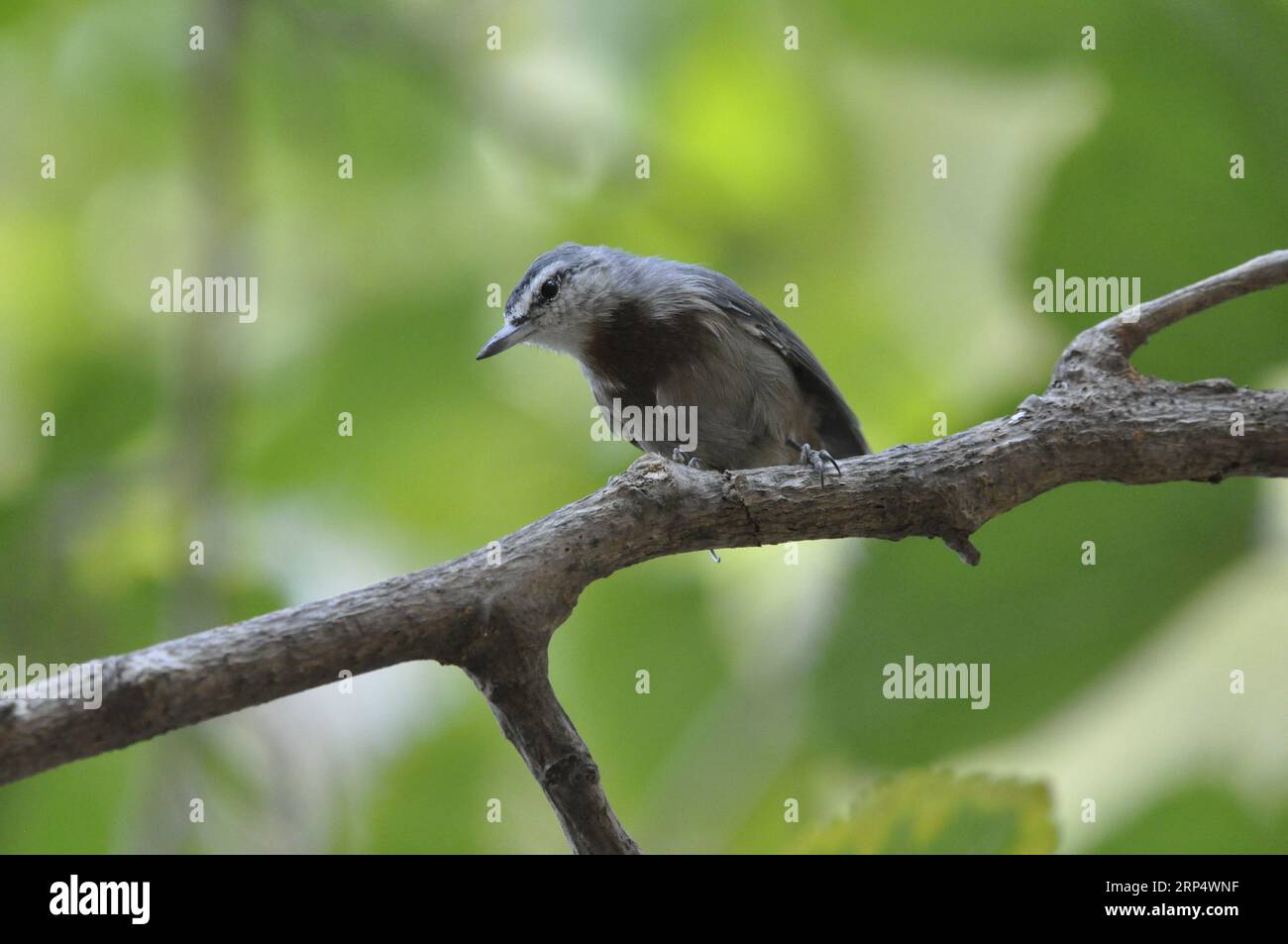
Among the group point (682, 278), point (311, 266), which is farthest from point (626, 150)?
point (311, 266)

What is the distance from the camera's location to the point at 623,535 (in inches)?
76.9

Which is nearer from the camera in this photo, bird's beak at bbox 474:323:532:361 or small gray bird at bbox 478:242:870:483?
bird's beak at bbox 474:323:532:361

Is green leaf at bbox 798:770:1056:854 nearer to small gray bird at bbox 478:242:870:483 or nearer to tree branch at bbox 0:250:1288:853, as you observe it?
tree branch at bbox 0:250:1288:853

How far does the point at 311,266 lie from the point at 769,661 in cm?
180

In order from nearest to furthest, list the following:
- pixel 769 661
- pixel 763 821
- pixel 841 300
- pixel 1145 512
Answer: pixel 1145 512 < pixel 763 821 < pixel 769 661 < pixel 841 300

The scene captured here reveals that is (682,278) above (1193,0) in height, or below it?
below

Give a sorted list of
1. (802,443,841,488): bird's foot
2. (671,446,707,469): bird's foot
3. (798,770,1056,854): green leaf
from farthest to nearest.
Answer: (671,446,707,469): bird's foot < (802,443,841,488): bird's foot < (798,770,1056,854): green leaf

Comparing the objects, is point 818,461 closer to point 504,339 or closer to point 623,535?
point 623,535

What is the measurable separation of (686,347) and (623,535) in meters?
1.58

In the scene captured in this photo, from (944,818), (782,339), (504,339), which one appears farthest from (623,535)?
(782,339)

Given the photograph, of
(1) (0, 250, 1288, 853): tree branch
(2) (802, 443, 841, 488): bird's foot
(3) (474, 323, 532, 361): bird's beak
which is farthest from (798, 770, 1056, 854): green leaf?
(3) (474, 323, 532, 361): bird's beak

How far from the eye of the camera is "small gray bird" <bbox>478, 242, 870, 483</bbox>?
343 centimetres

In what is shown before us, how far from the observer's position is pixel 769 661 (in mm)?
2713

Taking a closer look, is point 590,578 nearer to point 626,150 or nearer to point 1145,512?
Answer: point 1145,512
